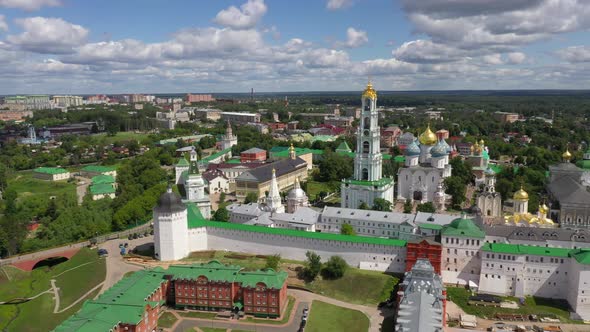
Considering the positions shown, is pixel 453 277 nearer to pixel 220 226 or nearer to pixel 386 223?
pixel 386 223

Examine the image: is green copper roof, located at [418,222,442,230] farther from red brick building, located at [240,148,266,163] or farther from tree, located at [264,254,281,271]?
red brick building, located at [240,148,266,163]

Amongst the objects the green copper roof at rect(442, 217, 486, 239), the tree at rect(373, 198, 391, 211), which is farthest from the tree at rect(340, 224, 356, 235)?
the green copper roof at rect(442, 217, 486, 239)

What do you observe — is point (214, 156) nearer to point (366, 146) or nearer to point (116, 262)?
point (366, 146)

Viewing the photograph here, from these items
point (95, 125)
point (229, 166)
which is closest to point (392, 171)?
point (229, 166)

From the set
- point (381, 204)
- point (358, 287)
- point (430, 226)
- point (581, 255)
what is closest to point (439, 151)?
point (381, 204)

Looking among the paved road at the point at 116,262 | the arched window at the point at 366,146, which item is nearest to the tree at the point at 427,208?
the arched window at the point at 366,146

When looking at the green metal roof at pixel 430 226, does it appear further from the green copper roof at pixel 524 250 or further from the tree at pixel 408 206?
the tree at pixel 408 206
